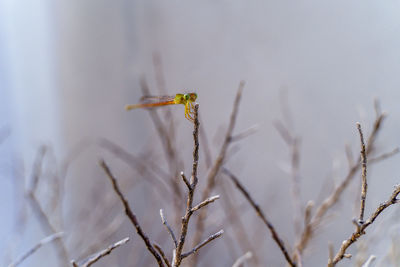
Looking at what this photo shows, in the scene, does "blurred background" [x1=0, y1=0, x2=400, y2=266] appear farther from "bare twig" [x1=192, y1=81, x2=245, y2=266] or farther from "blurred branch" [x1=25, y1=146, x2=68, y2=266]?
"bare twig" [x1=192, y1=81, x2=245, y2=266]

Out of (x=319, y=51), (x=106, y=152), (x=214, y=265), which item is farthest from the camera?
(x=106, y=152)

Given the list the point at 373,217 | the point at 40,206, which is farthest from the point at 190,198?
the point at 40,206

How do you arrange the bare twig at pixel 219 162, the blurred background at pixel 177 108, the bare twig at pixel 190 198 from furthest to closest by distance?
the blurred background at pixel 177 108, the bare twig at pixel 219 162, the bare twig at pixel 190 198

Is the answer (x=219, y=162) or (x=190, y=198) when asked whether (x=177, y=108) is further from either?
(x=190, y=198)

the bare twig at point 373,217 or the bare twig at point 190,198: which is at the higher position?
the bare twig at point 190,198

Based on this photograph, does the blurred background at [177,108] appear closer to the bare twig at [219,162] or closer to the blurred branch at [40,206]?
the blurred branch at [40,206]

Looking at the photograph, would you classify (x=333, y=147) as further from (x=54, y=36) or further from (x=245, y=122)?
(x=54, y=36)

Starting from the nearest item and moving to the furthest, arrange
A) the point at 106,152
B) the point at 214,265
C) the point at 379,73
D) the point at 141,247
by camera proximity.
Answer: the point at 379,73 → the point at 141,247 → the point at 214,265 → the point at 106,152

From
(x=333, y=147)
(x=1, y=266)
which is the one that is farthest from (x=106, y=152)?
(x=333, y=147)

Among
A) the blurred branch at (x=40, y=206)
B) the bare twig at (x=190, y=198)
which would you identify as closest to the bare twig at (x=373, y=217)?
the bare twig at (x=190, y=198)
